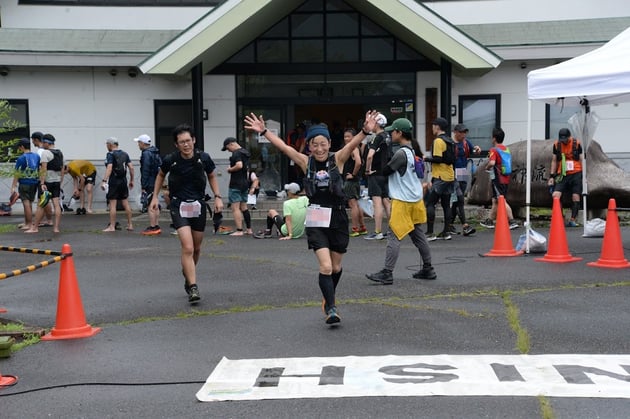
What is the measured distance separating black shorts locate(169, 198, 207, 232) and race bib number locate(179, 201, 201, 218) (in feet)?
0.14

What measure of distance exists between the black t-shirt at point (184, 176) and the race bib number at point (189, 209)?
8 centimetres

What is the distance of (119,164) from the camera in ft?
44.5

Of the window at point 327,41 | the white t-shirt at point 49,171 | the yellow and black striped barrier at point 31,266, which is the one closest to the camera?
the yellow and black striped barrier at point 31,266

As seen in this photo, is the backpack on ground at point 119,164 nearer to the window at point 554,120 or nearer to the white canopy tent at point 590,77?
the white canopy tent at point 590,77

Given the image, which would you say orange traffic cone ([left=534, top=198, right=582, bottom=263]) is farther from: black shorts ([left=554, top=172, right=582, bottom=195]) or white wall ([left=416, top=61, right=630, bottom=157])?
white wall ([left=416, top=61, right=630, bottom=157])

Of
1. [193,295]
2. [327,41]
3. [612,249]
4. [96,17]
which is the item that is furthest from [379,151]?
[96,17]

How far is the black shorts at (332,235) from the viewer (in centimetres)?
667

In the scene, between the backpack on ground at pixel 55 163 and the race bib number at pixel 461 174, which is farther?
the backpack on ground at pixel 55 163

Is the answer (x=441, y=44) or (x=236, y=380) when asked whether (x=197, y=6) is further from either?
(x=236, y=380)

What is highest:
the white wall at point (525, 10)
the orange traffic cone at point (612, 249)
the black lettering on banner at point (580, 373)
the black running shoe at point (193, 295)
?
the white wall at point (525, 10)

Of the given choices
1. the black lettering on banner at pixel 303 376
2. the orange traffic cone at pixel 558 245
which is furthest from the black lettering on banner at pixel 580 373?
the orange traffic cone at pixel 558 245

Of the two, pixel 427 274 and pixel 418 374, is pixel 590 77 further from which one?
pixel 418 374

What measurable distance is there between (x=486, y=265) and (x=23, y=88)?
44.9ft

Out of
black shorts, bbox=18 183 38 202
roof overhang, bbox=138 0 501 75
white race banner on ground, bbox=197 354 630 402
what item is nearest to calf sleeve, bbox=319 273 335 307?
white race banner on ground, bbox=197 354 630 402
